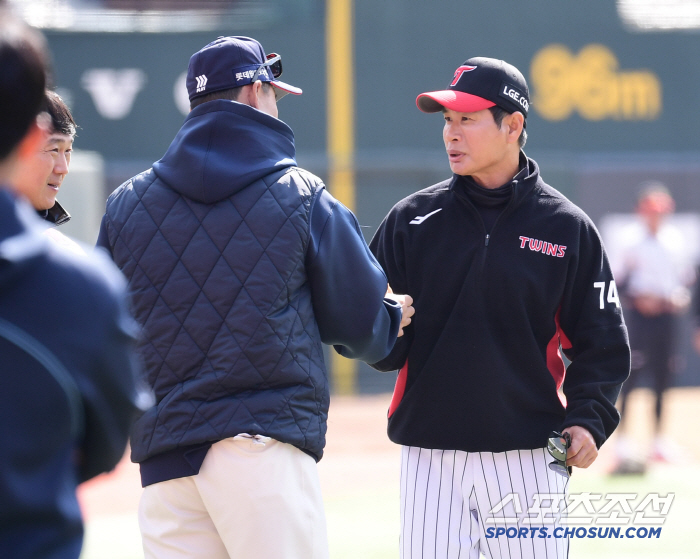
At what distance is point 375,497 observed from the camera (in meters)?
7.18

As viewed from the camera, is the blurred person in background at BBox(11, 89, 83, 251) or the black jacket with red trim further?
the black jacket with red trim

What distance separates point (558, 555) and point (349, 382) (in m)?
9.71

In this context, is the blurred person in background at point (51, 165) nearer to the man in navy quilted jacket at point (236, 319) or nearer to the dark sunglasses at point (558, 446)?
the man in navy quilted jacket at point (236, 319)

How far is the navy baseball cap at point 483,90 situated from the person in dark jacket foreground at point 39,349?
205 centimetres

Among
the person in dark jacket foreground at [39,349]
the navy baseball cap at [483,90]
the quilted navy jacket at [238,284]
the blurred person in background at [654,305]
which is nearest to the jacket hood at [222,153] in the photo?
the quilted navy jacket at [238,284]

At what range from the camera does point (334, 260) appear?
2582 mm

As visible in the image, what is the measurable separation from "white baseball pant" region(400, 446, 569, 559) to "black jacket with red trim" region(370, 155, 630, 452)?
0.06m

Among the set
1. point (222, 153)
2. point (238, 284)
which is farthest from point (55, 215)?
point (238, 284)

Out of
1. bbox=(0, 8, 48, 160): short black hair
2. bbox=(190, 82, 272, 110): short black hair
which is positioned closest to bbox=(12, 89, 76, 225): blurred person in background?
bbox=(190, 82, 272, 110): short black hair

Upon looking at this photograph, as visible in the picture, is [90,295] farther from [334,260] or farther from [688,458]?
[688,458]

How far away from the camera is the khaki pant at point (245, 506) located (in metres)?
2.47

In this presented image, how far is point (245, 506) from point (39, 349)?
1.22m

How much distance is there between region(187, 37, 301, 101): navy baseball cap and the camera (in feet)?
8.85

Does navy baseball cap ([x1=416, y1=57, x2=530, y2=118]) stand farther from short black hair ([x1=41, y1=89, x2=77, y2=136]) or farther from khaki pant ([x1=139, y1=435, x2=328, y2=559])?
khaki pant ([x1=139, y1=435, x2=328, y2=559])
